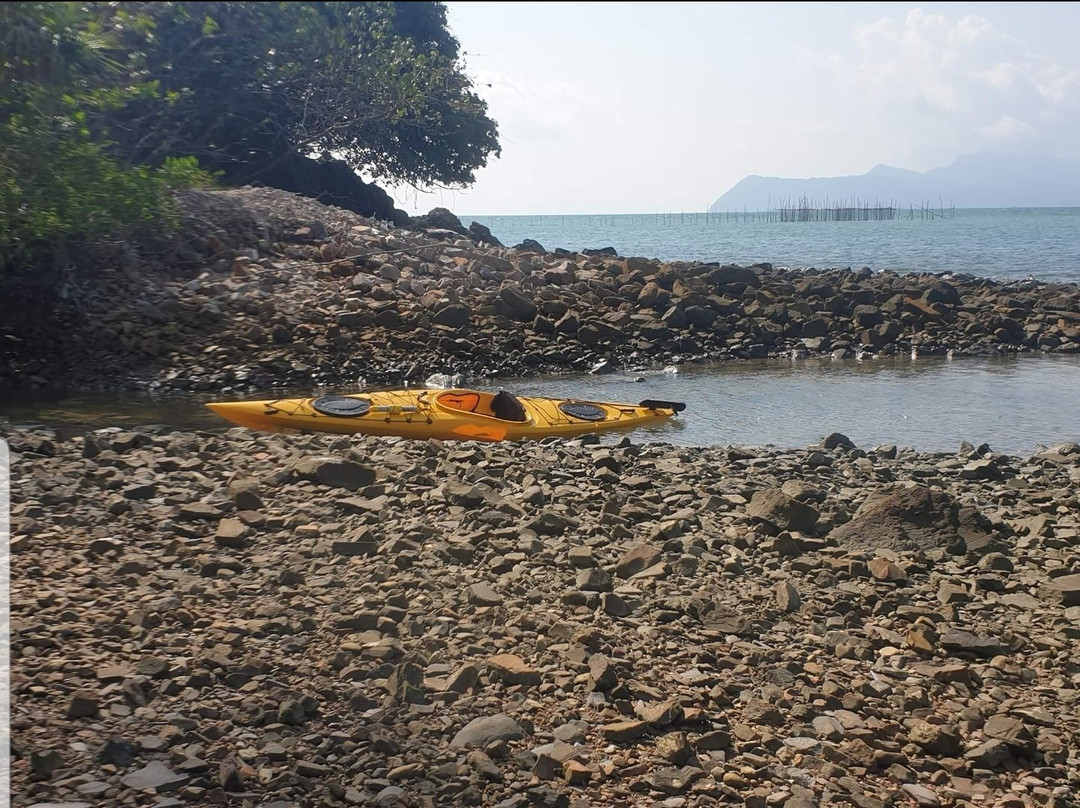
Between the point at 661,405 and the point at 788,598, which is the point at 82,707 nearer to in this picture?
the point at 788,598

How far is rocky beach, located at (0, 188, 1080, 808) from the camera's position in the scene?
4246mm

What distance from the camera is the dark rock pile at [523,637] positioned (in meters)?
4.23

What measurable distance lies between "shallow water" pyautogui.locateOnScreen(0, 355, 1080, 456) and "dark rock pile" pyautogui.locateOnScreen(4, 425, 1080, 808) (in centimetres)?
348

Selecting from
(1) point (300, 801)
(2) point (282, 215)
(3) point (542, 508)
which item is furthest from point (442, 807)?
(2) point (282, 215)

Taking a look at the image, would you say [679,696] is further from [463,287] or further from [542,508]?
[463,287]

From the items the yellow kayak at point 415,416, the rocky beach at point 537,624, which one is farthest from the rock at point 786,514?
the yellow kayak at point 415,416

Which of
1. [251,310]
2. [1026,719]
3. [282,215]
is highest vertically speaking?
[282,215]

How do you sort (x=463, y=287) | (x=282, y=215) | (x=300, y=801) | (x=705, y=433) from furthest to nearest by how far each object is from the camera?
(x=282, y=215) < (x=463, y=287) < (x=705, y=433) < (x=300, y=801)

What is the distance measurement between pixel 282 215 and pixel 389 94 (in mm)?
14193

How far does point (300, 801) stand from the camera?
13.0 feet

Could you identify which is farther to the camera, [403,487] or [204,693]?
[403,487]

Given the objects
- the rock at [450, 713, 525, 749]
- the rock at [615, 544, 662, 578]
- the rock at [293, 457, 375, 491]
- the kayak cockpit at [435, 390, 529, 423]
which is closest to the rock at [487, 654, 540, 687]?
the rock at [450, 713, 525, 749]

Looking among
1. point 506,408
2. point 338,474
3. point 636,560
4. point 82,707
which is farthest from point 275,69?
point 506,408

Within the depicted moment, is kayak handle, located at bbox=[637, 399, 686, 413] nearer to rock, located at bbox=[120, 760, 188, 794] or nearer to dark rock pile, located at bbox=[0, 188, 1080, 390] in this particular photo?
dark rock pile, located at bbox=[0, 188, 1080, 390]
